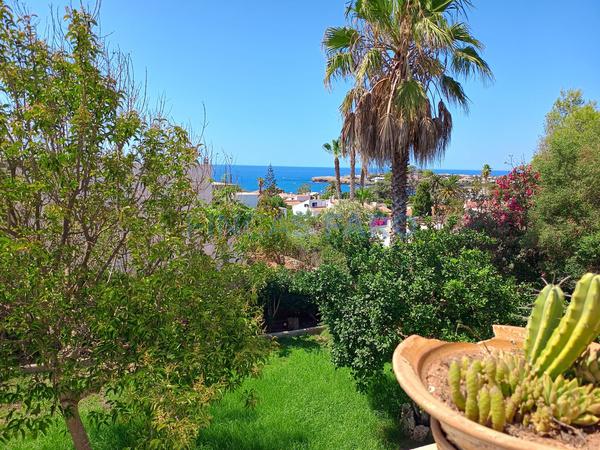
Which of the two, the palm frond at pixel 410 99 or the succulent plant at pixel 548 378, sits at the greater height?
the palm frond at pixel 410 99

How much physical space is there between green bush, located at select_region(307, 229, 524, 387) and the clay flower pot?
1947 mm

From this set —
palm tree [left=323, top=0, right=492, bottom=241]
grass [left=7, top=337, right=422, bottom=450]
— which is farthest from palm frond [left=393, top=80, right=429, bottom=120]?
grass [left=7, top=337, right=422, bottom=450]

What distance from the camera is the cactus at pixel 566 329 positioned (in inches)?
54.8

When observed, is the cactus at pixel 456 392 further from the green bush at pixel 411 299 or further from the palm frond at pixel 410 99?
the palm frond at pixel 410 99

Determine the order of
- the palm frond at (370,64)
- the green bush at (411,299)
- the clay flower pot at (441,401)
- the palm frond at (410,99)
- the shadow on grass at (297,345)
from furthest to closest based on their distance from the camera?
the shadow on grass at (297,345) → the palm frond at (370,64) → the palm frond at (410,99) → the green bush at (411,299) → the clay flower pot at (441,401)

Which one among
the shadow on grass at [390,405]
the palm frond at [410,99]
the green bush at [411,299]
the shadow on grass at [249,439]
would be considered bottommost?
the shadow on grass at [390,405]

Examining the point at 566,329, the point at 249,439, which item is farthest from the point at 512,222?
the point at 566,329

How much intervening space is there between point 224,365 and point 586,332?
2.24m

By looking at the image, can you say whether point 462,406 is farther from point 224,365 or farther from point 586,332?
point 224,365

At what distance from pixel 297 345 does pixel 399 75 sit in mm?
6142

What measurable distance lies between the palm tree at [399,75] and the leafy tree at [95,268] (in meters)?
5.17

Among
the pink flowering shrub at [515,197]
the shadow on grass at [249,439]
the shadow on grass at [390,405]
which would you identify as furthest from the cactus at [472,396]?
the pink flowering shrub at [515,197]

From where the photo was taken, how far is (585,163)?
281 inches

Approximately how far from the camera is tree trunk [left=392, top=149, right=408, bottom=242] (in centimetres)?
825
